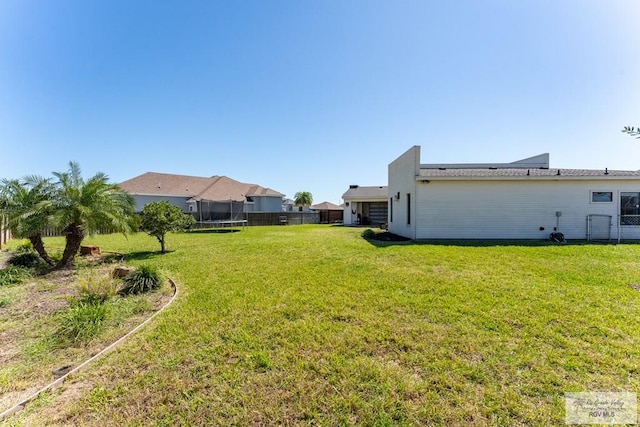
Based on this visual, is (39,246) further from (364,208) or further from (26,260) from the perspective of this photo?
(364,208)

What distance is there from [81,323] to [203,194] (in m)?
23.0

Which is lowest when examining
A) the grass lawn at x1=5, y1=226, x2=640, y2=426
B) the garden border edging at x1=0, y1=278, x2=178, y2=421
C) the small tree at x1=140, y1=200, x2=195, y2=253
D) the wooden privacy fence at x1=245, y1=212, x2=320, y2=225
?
the garden border edging at x1=0, y1=278, x2=178, y2=421

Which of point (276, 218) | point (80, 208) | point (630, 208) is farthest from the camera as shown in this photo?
point (276, 218)

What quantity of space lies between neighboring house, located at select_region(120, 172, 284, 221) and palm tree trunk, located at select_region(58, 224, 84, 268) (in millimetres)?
14481

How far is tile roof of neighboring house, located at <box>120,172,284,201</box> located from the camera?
25484mm

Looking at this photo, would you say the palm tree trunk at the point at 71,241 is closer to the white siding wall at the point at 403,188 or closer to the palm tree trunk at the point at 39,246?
the palm tree trunk at the point at 39,246

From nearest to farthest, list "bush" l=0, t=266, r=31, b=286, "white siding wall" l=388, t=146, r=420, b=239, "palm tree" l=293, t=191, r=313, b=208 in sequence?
"bush" l=0, t=266, r=31, b=286 → "white siding wall" l=388, t=146, r=420, b=239 → "palm tree" l=293, t=191, r=313, b=208

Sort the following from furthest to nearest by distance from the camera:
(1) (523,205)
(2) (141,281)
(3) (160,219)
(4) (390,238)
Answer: (4) (390,238)
(1) (523,205)
(3) (160,219)
(2) (141,281)

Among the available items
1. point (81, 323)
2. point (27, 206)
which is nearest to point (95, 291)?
point (81, 323)

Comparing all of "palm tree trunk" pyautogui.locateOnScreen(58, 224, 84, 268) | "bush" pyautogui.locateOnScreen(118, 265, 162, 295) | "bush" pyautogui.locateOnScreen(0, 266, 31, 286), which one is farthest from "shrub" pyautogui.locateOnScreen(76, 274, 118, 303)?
"palm tree trunk" pyautogui.locateOnScreen(58, 224, 84, 268)

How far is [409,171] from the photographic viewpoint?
43.3ft

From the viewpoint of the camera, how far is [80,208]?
7.25 m

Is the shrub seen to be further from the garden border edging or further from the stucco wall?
the stucco wall

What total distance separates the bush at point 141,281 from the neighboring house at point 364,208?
21.8m
